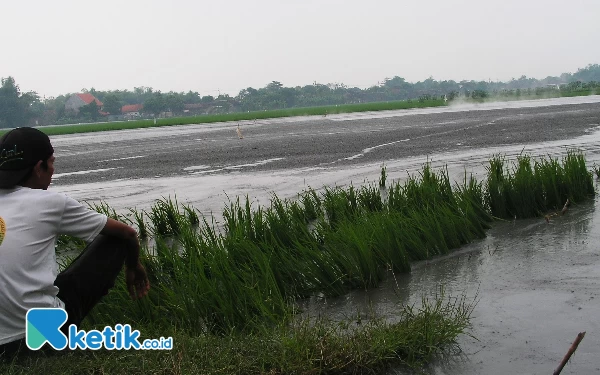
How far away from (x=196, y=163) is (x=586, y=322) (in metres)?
15.2

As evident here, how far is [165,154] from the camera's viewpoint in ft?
76.6

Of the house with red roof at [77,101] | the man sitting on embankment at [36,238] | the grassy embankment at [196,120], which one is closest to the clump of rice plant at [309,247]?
the man sitting on embankment at [36,238]

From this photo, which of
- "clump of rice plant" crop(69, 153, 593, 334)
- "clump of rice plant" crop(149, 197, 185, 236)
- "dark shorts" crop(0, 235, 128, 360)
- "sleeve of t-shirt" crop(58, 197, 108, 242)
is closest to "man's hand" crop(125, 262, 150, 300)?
"dark shorts" crop(0, 235, 128, 360)

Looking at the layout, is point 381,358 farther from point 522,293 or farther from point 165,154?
point 165,154

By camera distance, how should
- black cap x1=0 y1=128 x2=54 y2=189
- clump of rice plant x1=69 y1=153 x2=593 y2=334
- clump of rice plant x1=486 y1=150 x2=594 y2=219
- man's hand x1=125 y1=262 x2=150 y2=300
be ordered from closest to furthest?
1. black cap x1=0 y1=128 x2=54 y2=189
2. man's hand x1=125 y1=262 x2=150 y2=300
3. clump of rice plant x1=69 y1=153 x2=593 y2=334
4. clump of rice plant x1=486 y1=150 x2=594 y2=219

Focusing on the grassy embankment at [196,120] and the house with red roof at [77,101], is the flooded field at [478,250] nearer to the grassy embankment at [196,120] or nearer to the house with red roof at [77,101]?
the grassy embankment at [196,120]

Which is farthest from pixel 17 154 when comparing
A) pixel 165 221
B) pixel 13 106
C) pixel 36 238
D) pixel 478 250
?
pixel 13 106

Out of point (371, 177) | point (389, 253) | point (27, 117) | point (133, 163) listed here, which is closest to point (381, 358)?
point (389, 253)

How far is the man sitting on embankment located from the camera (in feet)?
10.9

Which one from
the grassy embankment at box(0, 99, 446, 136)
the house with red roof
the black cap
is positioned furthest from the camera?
the house with red roof

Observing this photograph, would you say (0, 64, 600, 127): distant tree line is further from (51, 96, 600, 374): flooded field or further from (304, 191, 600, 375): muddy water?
(304, 191, 600, 375): muddy water

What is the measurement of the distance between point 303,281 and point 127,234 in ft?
7.64

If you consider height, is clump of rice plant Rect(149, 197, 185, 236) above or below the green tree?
below
